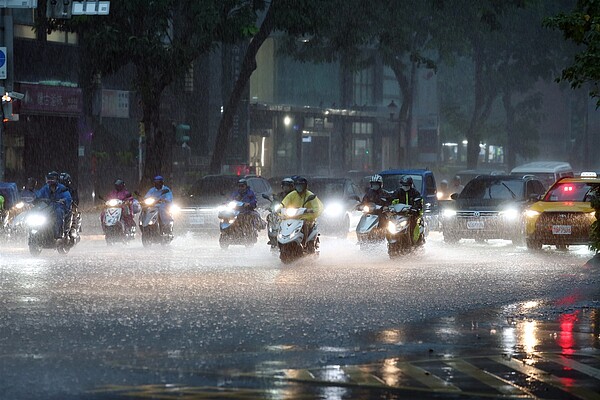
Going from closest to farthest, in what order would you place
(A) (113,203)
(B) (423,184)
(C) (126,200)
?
1. (A) (113,203)
2. (C) (126,200)
3. (B) (423,184)

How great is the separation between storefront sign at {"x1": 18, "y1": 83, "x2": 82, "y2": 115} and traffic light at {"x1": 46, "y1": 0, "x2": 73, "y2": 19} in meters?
13.9

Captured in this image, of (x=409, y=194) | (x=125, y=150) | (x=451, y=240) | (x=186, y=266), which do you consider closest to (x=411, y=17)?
(x=125, y=150)

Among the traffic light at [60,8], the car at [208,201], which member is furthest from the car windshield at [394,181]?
the traffic light at [60,8]

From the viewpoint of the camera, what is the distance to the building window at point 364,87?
8719 cm

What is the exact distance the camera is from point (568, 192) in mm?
30359

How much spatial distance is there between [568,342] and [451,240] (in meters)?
19.6

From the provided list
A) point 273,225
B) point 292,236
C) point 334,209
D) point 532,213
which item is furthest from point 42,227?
point 334,209

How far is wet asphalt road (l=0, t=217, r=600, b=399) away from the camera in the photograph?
10805 millimetres

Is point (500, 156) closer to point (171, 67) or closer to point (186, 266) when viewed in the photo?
point (171, 67)

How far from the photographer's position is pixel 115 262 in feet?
82.3

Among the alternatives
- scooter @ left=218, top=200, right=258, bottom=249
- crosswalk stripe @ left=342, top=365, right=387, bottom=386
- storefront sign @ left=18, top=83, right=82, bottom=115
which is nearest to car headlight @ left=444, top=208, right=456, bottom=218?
scooter @ left=218, top=200, right=258, bottom=249

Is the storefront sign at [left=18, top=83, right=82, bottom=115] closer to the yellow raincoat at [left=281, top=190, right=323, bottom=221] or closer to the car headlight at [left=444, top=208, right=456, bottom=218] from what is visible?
the car headlight at [left=444, top=208, right=456, bottom=218]

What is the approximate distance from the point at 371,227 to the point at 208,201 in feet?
24.3

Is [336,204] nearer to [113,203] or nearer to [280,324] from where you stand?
[113,203]
